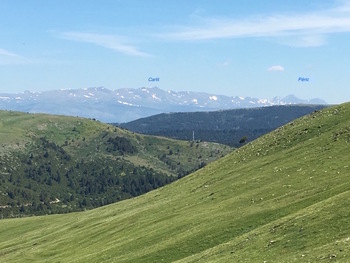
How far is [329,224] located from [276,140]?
55.5 metres

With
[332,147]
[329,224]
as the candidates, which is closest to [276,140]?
[332,147]

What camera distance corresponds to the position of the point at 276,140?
96188 mm

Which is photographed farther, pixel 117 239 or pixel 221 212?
pixel 117 239

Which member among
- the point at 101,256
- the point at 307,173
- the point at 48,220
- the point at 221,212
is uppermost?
the point at 307,173

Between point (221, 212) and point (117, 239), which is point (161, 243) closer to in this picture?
point (221, 212)

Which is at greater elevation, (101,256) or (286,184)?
(286,184)

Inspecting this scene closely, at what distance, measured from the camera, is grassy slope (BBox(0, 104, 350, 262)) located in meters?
41.7

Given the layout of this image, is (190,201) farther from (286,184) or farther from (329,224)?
(329,224)

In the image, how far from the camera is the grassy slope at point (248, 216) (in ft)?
137

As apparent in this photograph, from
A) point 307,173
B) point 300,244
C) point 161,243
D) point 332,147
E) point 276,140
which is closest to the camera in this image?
point 300,244

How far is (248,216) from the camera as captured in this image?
55.8m

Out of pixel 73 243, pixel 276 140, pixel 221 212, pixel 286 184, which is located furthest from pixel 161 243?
pixel 276 140

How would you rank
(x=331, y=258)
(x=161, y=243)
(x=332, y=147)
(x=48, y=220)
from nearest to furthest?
(x=331, y=258), (x=161, y=243), (x=332, y=147), (x=48, y=220)

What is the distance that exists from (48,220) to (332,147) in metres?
86.9
